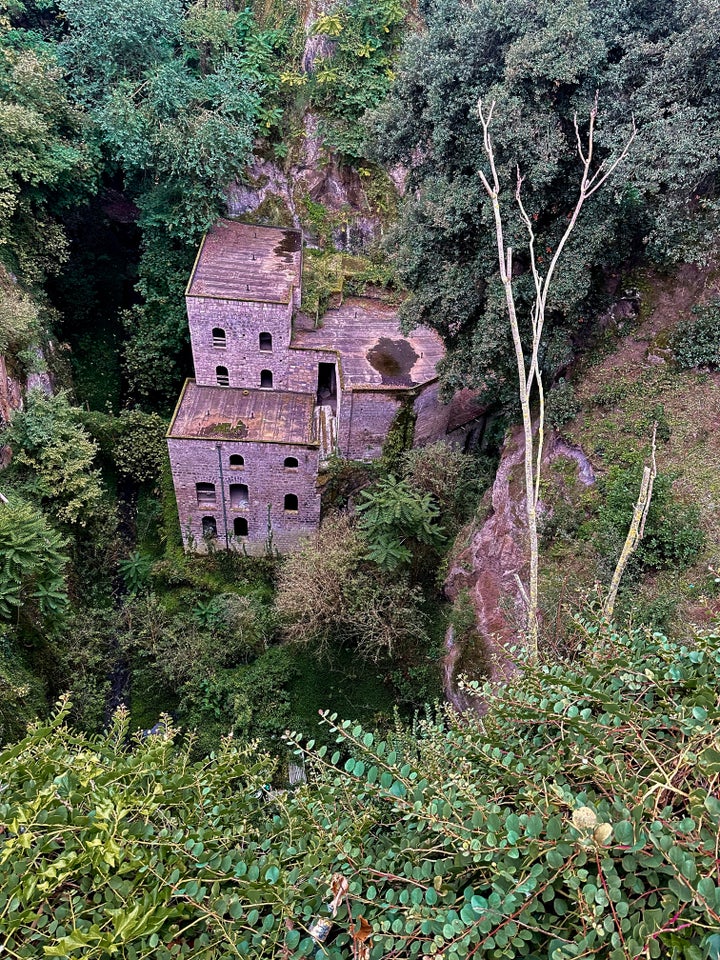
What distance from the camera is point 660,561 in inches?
425

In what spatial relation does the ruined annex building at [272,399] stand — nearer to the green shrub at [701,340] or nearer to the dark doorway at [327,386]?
Answer: the dark doorway at [327,386]

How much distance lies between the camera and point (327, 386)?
2122 centimetres

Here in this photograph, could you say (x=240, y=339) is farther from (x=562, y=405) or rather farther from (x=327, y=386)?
(x=562, y=405)

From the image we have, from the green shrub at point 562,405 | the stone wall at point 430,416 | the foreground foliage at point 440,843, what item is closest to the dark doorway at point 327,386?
the stone wall at point 430,416

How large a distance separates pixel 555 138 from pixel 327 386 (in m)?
Result: 11.0

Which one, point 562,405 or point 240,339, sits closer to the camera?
point 562,405

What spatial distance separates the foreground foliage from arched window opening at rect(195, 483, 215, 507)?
1473cm

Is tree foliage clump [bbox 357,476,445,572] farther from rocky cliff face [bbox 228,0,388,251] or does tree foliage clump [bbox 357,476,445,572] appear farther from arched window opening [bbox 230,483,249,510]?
A: rocky cliff face [bbox 228,0,388,251]

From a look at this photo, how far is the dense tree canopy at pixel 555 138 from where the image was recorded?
462 inches

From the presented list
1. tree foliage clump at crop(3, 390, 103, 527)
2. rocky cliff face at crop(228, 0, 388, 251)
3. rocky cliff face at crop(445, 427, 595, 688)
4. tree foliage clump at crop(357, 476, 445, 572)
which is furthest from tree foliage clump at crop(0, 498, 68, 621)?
rocky cliff face at crop(228, 0, 388, 251)

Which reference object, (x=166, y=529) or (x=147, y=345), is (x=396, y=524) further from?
(x=147, y=345)

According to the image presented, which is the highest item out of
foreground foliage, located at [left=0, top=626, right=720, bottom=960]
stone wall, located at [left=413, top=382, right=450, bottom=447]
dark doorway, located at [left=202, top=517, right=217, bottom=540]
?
foreground foliage, located at [left=0, top=626, right=720, bottom=960]

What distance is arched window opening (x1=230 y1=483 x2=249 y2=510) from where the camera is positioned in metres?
18.9

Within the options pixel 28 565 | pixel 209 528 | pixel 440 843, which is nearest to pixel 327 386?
pixel 209 528
